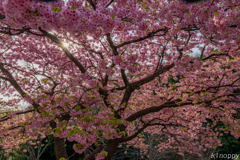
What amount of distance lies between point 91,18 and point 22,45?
5.68 m

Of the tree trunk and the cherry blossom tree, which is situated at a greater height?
the cherry blossom tree

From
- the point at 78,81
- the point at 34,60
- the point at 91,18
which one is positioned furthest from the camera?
the point at 34,60

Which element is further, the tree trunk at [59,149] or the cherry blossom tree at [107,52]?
the tree trunk at [59,149]

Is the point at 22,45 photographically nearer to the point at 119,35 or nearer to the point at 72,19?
the point at 119,35

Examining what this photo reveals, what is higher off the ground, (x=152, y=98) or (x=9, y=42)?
(x=9, y=42)

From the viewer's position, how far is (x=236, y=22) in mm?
3172

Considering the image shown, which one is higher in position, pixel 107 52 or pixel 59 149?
pixel 107 52

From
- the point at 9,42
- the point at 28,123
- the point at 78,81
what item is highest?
the point at 9,42

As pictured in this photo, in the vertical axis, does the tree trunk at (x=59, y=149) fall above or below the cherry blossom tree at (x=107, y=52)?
below

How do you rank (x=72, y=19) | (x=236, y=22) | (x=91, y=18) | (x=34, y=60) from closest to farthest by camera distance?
(x=72, y=19) → (x=91, y=18) → (x=236, y=22) → (x=34, y=60)

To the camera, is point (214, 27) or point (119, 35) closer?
point (214, 27)

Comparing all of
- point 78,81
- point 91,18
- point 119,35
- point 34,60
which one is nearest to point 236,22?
point 91,18

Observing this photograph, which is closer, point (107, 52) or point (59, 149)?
point (107, 52)

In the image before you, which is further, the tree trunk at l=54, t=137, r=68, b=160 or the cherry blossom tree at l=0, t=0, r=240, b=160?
the tree trunk at l=54, t=137, r=68, b=160
